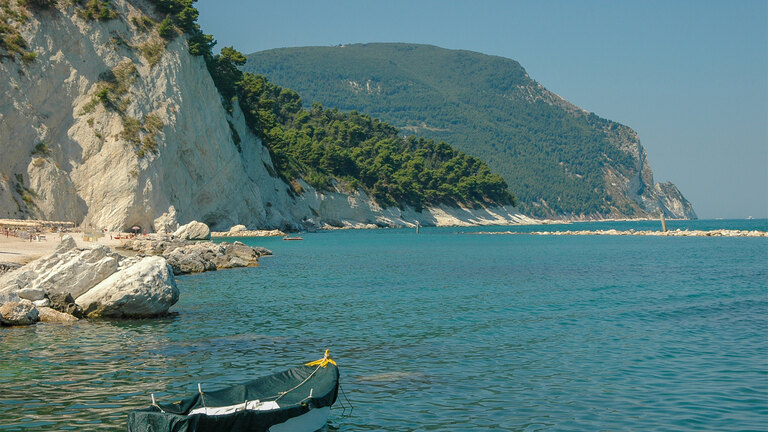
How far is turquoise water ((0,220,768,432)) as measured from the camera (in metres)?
11.7

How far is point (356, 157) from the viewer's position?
5448 inches

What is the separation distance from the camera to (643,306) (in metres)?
24.7

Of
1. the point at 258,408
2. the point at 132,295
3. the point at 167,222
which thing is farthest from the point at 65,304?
the point at 167,222

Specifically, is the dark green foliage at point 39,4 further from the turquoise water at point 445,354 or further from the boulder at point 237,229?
the turquoise water at point 445,354

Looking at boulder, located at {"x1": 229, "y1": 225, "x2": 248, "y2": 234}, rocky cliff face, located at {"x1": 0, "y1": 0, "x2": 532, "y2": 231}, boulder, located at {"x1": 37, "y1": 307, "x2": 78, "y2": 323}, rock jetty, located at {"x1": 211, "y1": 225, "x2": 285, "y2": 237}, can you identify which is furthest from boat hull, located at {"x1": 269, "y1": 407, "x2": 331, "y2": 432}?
boulder, located at {"x1": 229, "y1": 225, "x2": 248, "y2": 234}

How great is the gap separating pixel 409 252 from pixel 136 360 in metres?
42.6

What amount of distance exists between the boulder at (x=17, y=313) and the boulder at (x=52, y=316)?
0.42 m

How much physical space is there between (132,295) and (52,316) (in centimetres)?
232

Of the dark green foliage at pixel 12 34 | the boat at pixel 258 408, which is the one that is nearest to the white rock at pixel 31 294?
the boat at pixel 258 408

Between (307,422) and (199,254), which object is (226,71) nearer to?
(199,254)

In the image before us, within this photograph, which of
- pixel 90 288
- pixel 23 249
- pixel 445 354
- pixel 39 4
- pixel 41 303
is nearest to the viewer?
pixel 445 354

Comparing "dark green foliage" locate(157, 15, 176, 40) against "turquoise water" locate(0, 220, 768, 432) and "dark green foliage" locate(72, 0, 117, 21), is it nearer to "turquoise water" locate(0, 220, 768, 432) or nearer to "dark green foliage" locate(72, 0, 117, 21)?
"dark green foliage" locate(72, 0, 117, 21)

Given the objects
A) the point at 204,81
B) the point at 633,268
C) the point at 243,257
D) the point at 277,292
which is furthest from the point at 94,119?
the point at 633,268

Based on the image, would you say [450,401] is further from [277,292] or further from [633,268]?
[633,268]
